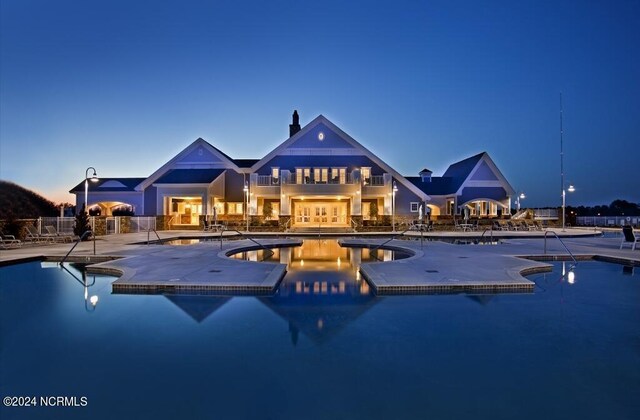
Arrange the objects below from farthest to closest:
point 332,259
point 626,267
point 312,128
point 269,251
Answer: point 312,128, point 269,251, point 332,259, point 626,267

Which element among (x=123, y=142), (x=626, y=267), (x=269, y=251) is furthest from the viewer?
(x=123, y=142)

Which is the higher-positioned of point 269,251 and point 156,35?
point 156,35

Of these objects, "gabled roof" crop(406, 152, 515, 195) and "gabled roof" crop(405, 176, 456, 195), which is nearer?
"gabled roof" crop(406, 152, 515, 195)

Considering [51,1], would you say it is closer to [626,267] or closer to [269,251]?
[269,251]

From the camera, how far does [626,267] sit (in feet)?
39.3

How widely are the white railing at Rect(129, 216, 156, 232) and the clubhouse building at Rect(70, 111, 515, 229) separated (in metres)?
1.12

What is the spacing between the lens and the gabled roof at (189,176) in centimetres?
3019

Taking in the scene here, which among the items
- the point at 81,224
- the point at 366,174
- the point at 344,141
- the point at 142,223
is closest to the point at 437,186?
the point at 366,174

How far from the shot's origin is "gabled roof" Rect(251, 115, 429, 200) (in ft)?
103

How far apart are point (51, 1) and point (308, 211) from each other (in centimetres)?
2347

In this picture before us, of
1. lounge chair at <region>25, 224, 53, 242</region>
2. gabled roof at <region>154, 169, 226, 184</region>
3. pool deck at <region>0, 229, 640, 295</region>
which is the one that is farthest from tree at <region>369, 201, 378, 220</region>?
lounge chair at <region>25, 224, 53, 242</region>

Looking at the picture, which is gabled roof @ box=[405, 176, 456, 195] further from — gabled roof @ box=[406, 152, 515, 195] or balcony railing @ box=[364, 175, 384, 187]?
balcony railing @ box=[364, 175, 384, 187]

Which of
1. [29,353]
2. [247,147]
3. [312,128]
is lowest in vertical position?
[29,353]

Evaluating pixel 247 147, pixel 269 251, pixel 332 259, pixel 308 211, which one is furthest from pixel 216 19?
pixel 247 147
